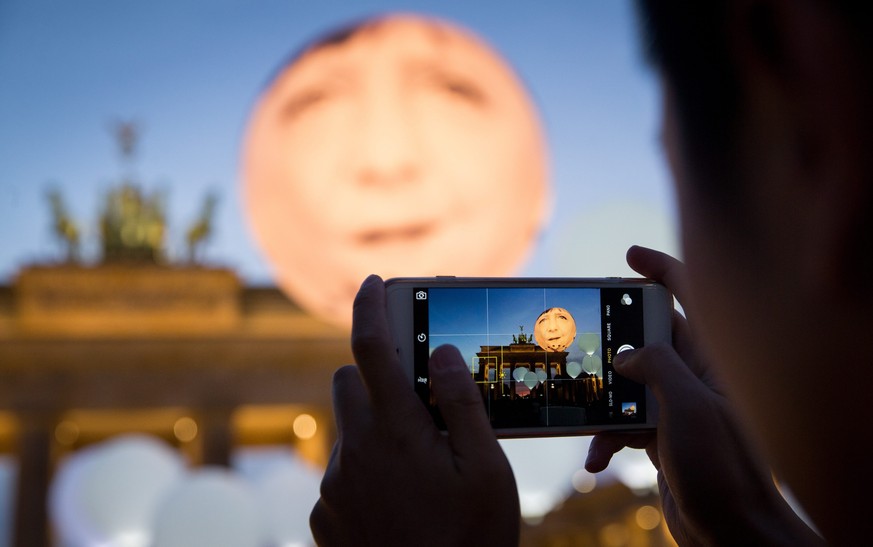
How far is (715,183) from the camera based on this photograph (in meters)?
0.37

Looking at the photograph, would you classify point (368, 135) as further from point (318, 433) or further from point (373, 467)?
point (318, 433)

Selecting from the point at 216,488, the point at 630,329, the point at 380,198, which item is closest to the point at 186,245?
the point at 216,488

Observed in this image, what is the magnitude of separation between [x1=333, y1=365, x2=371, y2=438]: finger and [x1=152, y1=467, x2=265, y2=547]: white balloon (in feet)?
10.9

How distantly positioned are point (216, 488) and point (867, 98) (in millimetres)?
3914

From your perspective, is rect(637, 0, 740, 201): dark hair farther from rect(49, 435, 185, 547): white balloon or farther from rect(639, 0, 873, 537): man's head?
rect(49, 435, 185, 547): white balloon

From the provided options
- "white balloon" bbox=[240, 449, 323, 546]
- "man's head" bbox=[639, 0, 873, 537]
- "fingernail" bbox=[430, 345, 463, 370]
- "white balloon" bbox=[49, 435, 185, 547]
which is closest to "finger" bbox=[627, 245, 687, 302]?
"fingernail" bbox=[430, 345, 463, 370]

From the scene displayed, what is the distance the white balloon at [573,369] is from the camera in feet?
3.09

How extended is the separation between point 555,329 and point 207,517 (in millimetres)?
3188

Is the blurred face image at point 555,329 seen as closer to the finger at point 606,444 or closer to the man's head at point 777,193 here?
the finger at point 606,444

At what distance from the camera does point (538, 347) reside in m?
0.94

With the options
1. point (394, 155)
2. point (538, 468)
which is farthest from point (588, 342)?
point (538, 468)

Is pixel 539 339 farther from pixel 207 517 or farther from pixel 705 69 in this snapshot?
pixel 207 517

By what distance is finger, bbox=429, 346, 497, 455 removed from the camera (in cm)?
62

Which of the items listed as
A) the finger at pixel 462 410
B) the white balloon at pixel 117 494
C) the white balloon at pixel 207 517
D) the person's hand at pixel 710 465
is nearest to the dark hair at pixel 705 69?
the finger at pixel 462 410
